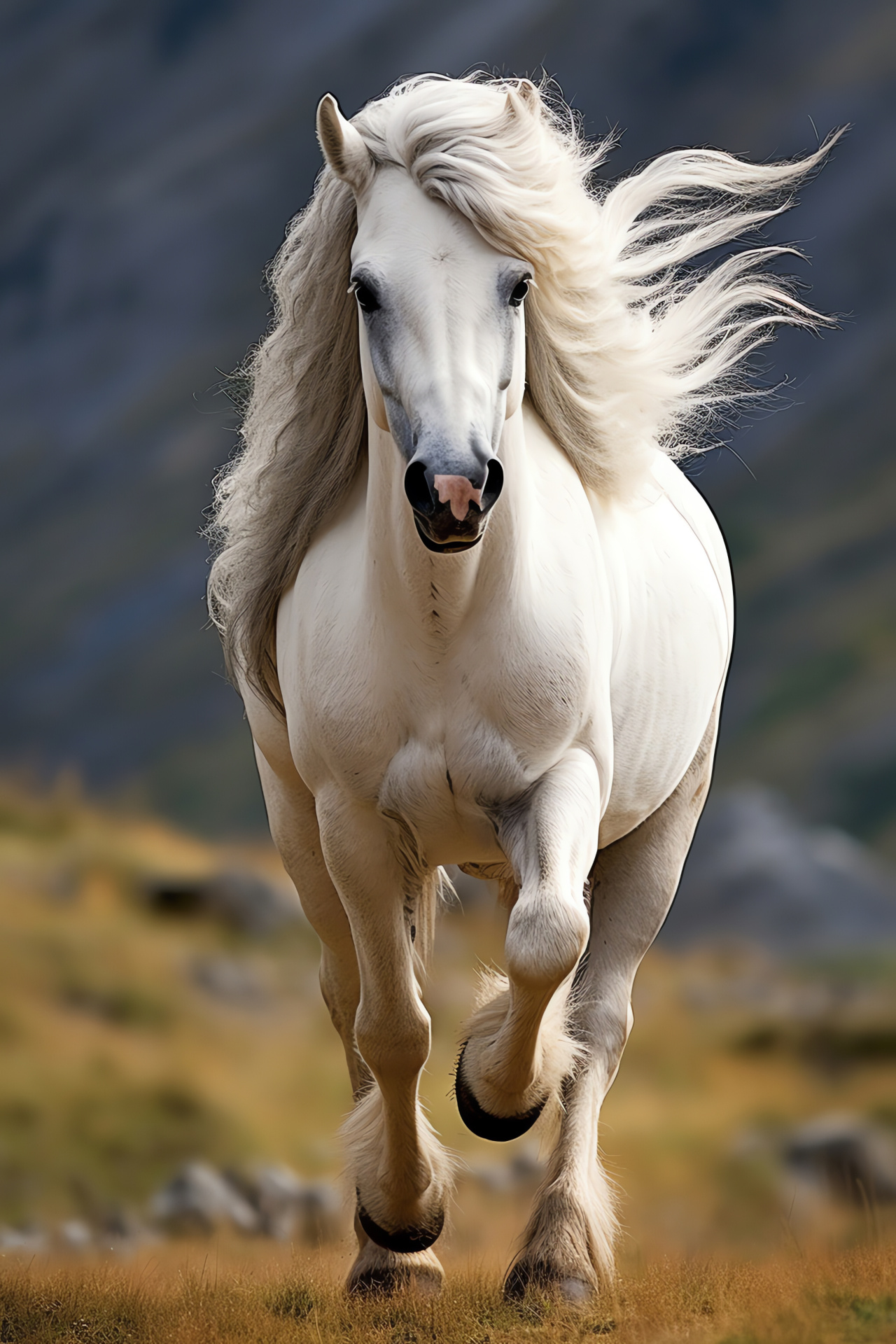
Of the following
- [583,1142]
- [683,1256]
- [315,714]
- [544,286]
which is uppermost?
[544,286]

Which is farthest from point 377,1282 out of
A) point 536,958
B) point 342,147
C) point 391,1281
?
point 342,147

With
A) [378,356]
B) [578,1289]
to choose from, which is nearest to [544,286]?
[378,356]

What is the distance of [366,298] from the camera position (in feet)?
10.5

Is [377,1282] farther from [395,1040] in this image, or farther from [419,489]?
[419,489]

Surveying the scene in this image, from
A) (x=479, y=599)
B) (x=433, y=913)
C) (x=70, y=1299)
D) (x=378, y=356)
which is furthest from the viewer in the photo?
(x=433, y=913)

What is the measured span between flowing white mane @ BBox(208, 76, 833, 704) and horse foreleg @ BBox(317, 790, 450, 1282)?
2.32 feet

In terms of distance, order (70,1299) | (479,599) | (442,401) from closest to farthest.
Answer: (442,401), (479,599), (70,1299)

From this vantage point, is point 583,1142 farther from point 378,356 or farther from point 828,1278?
point 378,356

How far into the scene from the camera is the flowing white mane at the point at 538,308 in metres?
3.36

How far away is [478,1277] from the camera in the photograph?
4.30 meters

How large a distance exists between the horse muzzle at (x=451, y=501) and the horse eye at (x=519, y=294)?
1.55 feet

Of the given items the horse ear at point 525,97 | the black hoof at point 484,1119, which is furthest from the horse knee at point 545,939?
the horse ear at point 525,97

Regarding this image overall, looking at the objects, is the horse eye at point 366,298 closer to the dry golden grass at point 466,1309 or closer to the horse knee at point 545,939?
the horse knee at point 545,939

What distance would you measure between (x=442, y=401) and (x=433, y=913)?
2.18m
